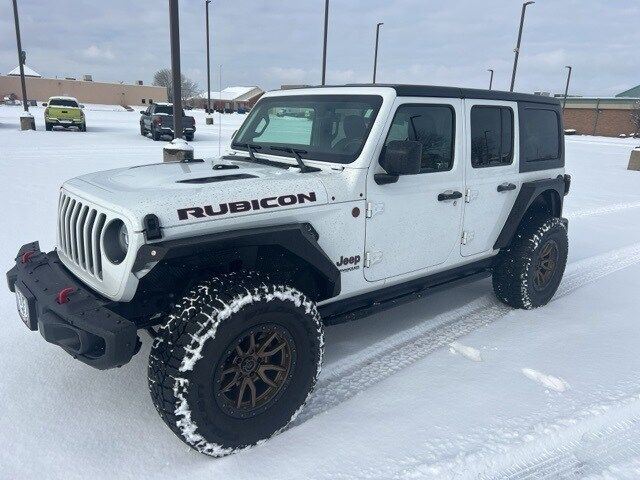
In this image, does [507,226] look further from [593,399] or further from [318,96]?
[318,96]

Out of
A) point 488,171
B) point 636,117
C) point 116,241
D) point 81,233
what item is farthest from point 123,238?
point 636,117

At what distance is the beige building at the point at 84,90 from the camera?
7261 centimetres

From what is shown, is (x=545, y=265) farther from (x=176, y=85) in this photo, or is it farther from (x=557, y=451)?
(x=176, y=85)

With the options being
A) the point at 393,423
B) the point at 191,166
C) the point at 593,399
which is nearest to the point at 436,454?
the point at 393,423

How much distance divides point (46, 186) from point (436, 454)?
8.26 metres

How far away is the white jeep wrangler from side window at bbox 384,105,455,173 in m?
0.01

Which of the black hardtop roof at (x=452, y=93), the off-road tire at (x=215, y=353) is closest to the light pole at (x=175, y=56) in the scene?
the black hardtop roof at (x=452, y=93)

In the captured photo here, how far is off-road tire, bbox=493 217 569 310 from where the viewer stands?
432cm

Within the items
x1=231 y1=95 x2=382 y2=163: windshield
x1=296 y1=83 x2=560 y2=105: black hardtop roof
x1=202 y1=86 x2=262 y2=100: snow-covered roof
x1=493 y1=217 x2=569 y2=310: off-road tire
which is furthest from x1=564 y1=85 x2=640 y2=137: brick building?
x1=202 y1=86 x2=262 y2=100: snow-covered roof

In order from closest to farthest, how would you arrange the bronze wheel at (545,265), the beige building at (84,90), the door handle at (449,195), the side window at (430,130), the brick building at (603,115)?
the side window at (430,130)
the door handle at (449,195)
the bronze wheel at (545,265)
the brick building at (603,115)
the beige building at (84,90)

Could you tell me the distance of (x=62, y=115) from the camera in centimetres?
2030

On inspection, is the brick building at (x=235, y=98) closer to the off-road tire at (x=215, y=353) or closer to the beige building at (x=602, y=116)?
the beige building at (x=602, y=116)

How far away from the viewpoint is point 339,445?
2633mm

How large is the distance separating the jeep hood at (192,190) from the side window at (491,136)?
1.39 meters
